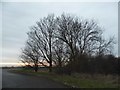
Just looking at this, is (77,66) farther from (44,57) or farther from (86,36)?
(44,57)

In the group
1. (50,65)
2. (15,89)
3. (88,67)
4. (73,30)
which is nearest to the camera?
(15,89)

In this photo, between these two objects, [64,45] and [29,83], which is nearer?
[29,83]

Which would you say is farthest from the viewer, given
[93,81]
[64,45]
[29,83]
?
[64,45]

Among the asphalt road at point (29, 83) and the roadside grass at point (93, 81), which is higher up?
the roadside grass at point (93, 81)

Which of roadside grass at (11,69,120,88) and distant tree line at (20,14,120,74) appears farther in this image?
distant tree line at (20,14,120,74)

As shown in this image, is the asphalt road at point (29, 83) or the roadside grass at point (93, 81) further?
the asphalt road at point (29, 83)

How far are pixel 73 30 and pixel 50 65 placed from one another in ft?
31.6

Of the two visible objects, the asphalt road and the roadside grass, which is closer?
the roadside grass

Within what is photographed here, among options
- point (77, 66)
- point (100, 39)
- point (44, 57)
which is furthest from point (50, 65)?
point (77, 66)

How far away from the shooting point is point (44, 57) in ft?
195

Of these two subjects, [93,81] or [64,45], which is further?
[64,45]

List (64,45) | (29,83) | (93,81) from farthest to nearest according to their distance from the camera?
1. (64,45)
2. (29,83)
3. (93,81)

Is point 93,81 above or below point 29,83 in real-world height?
above

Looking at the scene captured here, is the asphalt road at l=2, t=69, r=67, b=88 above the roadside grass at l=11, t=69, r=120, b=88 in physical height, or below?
below
